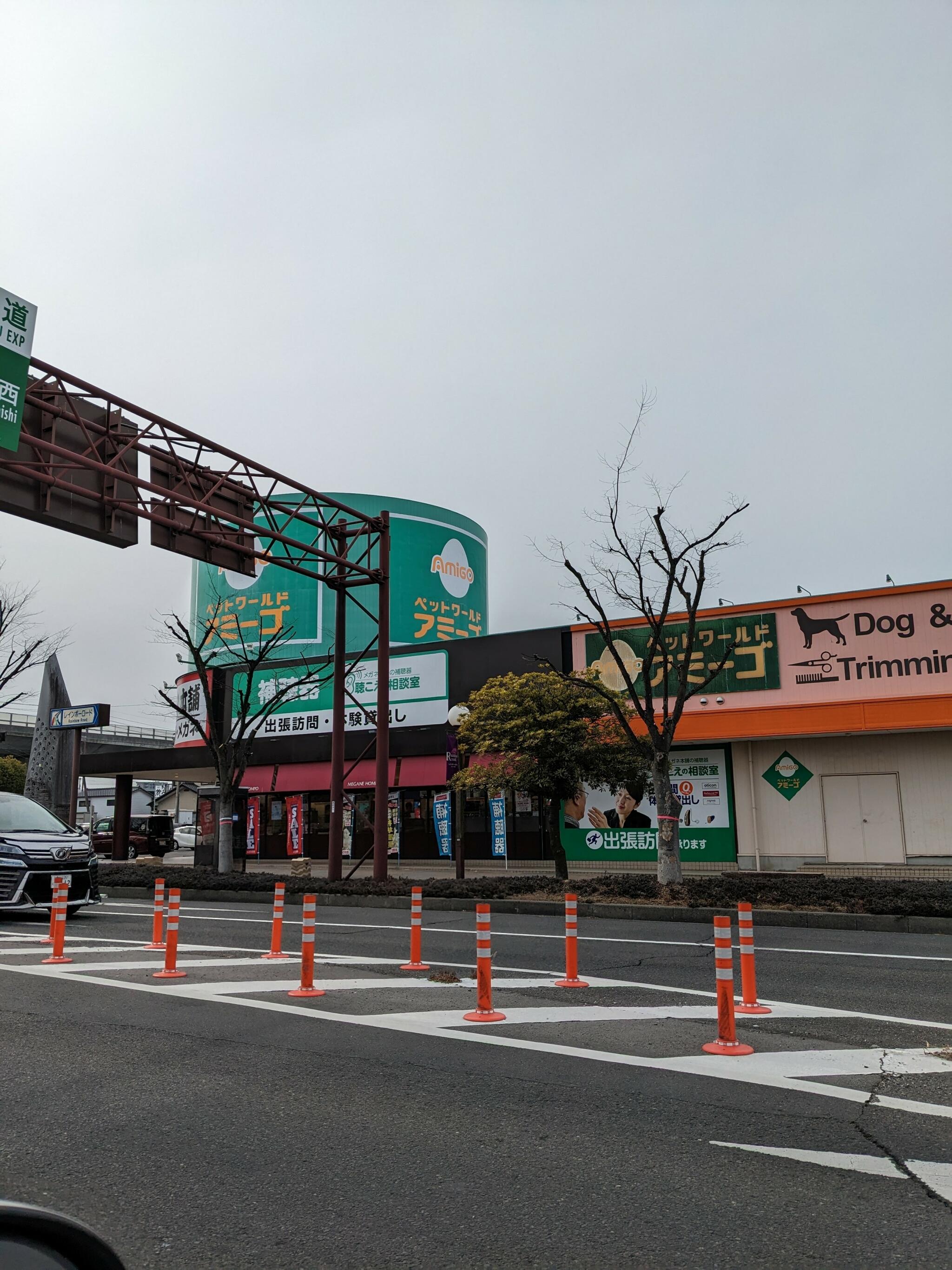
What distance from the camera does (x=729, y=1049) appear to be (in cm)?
697

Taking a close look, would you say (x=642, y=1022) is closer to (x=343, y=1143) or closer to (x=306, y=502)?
(x=343, y=1143)

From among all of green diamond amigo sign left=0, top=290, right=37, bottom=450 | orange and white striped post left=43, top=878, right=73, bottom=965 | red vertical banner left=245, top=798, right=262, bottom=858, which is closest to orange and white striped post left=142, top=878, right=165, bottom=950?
orange and white striped post left=43, top=878, right=73, bottom=965

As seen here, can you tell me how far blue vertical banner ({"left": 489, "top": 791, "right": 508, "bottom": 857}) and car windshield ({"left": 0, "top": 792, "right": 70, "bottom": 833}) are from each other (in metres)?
13.2

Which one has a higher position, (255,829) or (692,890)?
(255,829)

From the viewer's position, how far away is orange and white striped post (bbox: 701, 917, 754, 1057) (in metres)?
6.81

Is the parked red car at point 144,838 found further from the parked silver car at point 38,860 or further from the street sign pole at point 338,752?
the parked silver car at point 38,860

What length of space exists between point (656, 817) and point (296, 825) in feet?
42.4

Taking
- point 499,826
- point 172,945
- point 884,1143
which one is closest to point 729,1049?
point 884,1143

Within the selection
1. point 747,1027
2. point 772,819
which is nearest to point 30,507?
point 747,1027

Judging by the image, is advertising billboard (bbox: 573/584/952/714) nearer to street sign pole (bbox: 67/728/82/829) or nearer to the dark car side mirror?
street sign pole (bbox: 67/728/82/829)

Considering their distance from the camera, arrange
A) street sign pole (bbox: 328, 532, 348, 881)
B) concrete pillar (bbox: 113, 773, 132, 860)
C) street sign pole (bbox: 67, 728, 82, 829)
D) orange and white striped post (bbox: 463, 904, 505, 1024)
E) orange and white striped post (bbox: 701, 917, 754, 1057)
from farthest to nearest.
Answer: concrete pillar (bbox: 113, 773, 132, 860), street sign pole (bbox: 67, 728, 82, 829), street sign pole (bbox: 328, 532, 348, 881), orange and white striped post (bbox: 463, 904, 505, 1024), orange and white striped post (bbox: 701, 917, 754, 1057)

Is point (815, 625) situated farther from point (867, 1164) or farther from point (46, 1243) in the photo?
point (46, 1243)

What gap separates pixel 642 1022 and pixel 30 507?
12.5 metres

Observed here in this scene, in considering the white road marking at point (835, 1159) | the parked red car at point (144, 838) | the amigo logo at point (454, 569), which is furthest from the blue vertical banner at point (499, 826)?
the amigo logo at point (454, 569)
